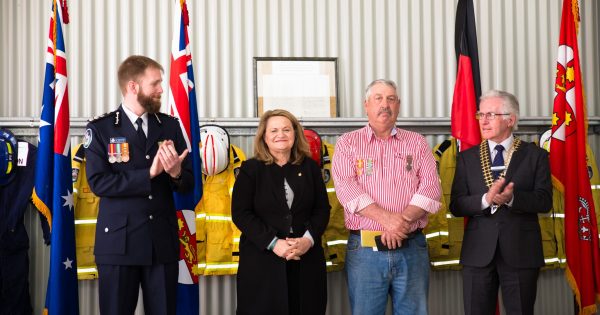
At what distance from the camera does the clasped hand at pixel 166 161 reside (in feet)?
9.30

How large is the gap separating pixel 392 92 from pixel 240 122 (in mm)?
1418

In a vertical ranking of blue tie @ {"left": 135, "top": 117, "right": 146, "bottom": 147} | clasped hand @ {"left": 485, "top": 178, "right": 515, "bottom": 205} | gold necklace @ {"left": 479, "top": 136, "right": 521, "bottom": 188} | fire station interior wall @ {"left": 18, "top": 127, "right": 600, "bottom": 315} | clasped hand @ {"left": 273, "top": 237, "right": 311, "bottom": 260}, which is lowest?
fire station interior wall @ {"left": 18, "top": 127, "right": 600, "bottom": 315}

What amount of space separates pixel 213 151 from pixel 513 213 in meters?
1.93

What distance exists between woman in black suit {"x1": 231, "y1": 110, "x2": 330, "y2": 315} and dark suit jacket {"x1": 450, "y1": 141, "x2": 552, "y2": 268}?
0.82 metres

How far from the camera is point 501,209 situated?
3.51m

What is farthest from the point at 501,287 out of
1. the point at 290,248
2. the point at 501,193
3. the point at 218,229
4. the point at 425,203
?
the point at 218,229

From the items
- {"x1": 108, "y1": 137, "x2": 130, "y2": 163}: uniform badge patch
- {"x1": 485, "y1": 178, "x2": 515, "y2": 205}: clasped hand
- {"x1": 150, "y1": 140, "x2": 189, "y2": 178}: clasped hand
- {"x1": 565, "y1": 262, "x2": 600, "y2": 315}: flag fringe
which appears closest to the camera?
{"x1": 150, "y1": 140, "x2": 189, "y2": 178}: clasped hand

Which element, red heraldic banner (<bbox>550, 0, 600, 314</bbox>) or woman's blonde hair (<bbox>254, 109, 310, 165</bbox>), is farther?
red heraldic banner (<bbox>550, 0, 600, 314</bbox>)

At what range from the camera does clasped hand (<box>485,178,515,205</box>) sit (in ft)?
10.9

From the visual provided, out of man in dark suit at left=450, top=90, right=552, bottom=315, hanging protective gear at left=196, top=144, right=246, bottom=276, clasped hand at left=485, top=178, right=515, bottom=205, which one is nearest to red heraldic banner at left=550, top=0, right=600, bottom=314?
man in dark suit at left=450, top=90, right=552, bottom=315

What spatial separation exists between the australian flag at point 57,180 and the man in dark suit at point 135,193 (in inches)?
29.7

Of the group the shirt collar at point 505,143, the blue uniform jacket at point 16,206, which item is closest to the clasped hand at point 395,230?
Result: the shirt collar at point 505,143

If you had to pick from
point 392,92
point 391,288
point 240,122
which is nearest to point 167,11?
point 240,122

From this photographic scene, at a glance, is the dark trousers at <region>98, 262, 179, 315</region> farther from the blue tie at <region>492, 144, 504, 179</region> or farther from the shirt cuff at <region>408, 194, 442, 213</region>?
the blue tie at <region>492, 144, 504, 179</region>
